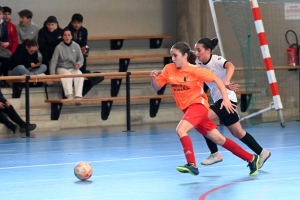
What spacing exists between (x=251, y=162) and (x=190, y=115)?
877 mm

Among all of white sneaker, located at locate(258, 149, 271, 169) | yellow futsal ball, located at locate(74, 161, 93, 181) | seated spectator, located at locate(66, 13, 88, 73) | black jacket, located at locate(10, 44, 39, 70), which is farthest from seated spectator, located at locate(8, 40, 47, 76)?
white sneaker, located at locate(258, 149, 271, 169)

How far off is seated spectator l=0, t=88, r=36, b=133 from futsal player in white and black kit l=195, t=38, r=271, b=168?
5093 millimetres

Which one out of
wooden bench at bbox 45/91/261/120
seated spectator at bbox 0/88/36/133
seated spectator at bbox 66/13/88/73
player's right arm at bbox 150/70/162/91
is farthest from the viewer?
seated spectator at bbox 66/13/88/73

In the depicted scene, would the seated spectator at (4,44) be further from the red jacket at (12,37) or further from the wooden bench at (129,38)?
the wooden bench at (129,38)

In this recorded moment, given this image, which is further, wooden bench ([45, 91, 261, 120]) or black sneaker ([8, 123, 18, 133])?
wooden bench ([45, 91, 261, 120])

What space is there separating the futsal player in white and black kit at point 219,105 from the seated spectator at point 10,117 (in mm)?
5093

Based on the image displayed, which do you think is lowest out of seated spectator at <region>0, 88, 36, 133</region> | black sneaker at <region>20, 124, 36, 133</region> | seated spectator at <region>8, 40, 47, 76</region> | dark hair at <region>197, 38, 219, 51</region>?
black sneaker at <region>20, 124, 36, 133</region>

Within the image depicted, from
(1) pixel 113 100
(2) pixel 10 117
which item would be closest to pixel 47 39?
(1) pixel 113 100

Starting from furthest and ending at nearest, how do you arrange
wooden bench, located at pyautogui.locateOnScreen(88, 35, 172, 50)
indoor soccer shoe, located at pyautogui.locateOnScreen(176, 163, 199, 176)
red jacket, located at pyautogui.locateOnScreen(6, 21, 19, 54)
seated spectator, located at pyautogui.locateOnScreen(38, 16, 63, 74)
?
1. wooden bench, located at pyautogui.locateOnScreen(88, 35, 172, 50)
2. seated spectator, located at pyautogui.locateOnScreen(38, 16, 63, 74)
3. red jacket, located at pyautogui.locateOnScreen(6, 21, 19, 54)
4. indoor soccer shoe, located at pyautogui.locateOnScreen(176, 163, 199, 176)

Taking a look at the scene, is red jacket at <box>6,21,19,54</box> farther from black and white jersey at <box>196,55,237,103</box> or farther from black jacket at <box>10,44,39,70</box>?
black and white jersey at <box>196,55,237,103</box>

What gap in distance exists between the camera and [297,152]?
952 centimetres

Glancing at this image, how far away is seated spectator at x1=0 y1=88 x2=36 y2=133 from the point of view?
481 inches

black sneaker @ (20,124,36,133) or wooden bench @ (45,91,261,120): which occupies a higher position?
wooden bench @ (45,91,261,120)

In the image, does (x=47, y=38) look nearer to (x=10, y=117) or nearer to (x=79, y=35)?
(x=79, y=35)
